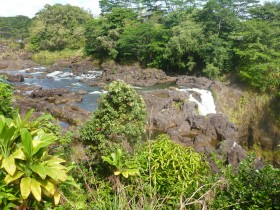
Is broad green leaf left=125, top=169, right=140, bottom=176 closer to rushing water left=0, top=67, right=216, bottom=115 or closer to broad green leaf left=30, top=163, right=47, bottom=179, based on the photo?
broad green leaf left=30, top=163, right=47, bottom=179

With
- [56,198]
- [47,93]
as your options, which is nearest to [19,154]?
[56,198]

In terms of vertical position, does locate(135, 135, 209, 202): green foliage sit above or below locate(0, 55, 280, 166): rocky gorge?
above

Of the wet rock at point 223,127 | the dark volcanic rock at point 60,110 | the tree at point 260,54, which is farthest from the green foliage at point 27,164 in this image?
the tree at point 260,54

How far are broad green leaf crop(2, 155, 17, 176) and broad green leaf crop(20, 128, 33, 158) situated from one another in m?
0.16

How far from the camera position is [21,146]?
3529 millimetres

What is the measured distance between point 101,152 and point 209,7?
24185 mm

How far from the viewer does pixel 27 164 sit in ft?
11.3

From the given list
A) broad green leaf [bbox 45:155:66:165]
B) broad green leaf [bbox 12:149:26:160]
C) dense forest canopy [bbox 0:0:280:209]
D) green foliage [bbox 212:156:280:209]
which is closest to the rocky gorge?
dense forest canopy [bbox 0:0:280:209]

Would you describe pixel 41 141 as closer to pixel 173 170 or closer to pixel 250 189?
pixel 173 170

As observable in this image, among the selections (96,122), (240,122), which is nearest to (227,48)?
(240,122)

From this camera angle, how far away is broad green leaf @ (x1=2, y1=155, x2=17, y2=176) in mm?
3260

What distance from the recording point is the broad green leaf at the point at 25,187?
10.7ft

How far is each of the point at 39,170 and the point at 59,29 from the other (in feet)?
159

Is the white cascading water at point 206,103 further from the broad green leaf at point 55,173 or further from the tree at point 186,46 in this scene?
the broad green leaf at point 55,173
